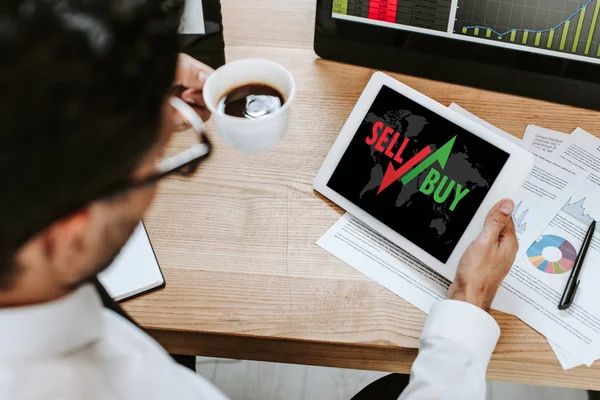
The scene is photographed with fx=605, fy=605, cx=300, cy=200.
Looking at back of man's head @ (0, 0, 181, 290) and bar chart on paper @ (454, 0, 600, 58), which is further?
bar chart on paper @ (454, 0, 600, 58)

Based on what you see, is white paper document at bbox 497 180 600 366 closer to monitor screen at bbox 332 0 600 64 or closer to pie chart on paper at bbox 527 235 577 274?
pie chart on paper at bbox 527 235 577 274

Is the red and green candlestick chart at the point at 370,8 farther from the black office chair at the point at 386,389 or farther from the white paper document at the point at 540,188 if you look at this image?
the black office chair at the point at 386,389

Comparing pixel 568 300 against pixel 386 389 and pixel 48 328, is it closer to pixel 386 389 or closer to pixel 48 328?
pixel 386 389

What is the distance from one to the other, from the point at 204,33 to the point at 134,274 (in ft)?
1.27

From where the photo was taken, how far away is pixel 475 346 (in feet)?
2.37

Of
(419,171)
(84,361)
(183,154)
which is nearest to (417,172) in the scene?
(419,171)

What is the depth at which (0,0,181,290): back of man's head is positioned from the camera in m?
0.33

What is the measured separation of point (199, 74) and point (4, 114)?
0.54 metres

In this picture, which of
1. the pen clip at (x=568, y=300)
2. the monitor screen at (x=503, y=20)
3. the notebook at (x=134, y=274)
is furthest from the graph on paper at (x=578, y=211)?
the notebook at (x=134, y=274)

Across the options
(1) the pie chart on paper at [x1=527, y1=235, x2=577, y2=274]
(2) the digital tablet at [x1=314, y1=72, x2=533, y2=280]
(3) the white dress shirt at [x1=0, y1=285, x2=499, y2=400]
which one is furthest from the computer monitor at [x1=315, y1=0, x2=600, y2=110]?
(3) the white dress shirt at [x1=0, y1=285, x2=499, y2=400]

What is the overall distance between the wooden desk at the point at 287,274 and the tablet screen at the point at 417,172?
0.20 feet

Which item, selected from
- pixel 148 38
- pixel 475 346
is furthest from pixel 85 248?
pixel 475 346

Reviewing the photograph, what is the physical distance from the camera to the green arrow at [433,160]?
822mm

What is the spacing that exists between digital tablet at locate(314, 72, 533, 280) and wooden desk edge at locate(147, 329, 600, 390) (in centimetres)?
13
